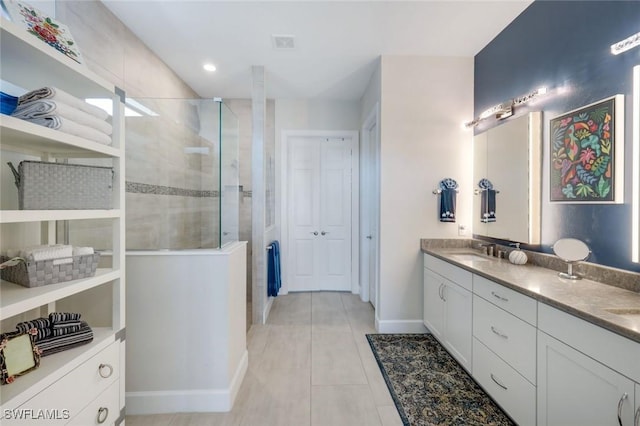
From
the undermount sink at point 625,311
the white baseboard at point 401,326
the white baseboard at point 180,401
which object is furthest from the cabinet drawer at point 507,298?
the white baseboard at point 180,401

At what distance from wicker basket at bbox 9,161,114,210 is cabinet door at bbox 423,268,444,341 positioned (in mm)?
2507

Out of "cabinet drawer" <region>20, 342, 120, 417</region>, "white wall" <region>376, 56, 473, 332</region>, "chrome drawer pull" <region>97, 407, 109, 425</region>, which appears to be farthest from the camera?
"white wall" <region>376, 56, 473, 332</region>

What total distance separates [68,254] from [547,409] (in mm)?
2307

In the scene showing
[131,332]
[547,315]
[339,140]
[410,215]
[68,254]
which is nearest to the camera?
[68,254]

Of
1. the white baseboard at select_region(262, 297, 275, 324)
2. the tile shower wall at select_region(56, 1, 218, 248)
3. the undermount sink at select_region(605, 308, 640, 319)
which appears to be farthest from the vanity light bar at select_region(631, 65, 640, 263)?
the white baseboard at select_region(262, 297, 275, 324)

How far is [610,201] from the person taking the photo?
1.55m

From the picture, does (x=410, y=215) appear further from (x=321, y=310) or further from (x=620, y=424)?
(x=620, y=424)

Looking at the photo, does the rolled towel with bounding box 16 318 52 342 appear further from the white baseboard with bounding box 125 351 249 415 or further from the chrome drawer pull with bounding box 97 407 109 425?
the white baseboard with bounding box 125 351 249 415

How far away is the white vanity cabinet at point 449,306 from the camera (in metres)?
2.07

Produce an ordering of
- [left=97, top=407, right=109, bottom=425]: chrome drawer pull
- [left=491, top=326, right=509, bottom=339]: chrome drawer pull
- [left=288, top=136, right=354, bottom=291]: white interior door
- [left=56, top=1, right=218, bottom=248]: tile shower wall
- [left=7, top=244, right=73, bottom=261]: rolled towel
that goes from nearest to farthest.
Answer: [left=7, top=244, right=73, bottom=261]: rolled towel < [left=97, top=407, right=109, bottom=425]: chrome drawer pull < [left=491, top=326, right=509, bottom=339]: chrome drawer pull < [left=56, top=1, right=218, bottom=248]: tile shower wall < [left=288, top=136, right=354, bottom=291]: white interior door

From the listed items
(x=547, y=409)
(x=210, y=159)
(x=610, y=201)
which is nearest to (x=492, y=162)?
(x=610, y=201)

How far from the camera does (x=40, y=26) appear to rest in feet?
3.67

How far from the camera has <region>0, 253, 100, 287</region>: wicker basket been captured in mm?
1013

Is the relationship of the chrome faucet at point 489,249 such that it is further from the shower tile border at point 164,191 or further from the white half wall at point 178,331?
the shower tile border at point 164,191
